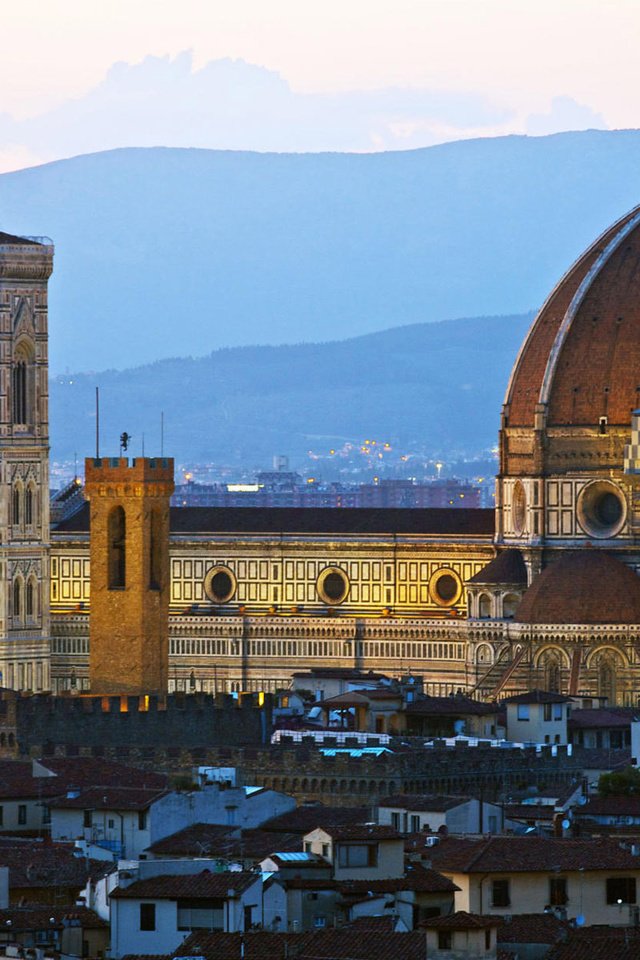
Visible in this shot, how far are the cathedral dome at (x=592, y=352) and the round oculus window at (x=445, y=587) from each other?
16.4 feet

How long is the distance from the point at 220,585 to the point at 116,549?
10.3 metres

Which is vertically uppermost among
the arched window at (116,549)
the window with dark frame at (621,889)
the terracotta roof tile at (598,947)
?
the arched window at (116,549)

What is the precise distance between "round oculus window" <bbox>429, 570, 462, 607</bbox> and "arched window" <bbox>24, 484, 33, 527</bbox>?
12.3 meters

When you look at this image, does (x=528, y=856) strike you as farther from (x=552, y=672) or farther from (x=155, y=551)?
(x=552, y=672)

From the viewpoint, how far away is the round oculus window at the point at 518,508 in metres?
136

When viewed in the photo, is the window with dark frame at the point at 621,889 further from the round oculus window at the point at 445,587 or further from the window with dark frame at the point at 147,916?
the round oculus window at the point at 445,587

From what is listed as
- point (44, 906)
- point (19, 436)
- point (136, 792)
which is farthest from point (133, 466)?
point (44, 906)

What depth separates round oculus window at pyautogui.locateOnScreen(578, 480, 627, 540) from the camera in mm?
135500

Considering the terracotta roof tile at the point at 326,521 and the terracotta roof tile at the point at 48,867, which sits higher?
the terracotta roof tile at the point at 326,521

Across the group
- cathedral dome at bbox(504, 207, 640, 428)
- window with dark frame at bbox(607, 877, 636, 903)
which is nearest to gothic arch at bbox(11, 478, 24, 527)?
cathedral dome at bbox(504, 207, 640, 428)

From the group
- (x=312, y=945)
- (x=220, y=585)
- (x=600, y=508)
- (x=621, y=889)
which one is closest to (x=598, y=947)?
(x=312, y=945)

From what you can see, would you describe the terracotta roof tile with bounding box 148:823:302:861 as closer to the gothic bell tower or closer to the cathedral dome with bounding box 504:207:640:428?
the gothic bell tower

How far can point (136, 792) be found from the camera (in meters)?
80.4

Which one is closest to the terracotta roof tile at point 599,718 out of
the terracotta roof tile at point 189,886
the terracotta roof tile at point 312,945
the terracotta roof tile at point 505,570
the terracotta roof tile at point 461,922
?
the terracotta roof tile at point 505,570
